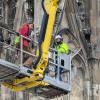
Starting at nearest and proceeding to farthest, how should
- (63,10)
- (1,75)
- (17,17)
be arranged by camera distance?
(1,75) → (63,10) → (17,17)

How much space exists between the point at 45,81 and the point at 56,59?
70 cm

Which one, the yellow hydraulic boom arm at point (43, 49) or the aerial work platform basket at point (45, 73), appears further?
the yellow hydraulic boom arm at point (43, 49)

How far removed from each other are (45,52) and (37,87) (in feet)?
2.63

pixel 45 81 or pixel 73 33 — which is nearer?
pixel 45 81

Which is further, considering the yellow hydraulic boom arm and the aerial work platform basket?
the yellow hydraulic boom arm

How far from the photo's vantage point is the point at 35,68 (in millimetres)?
15820

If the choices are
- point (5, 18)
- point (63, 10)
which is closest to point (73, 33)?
point (63, 10)

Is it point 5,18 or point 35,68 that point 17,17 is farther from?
point 35,68

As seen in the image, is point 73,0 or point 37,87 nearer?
point 37,87

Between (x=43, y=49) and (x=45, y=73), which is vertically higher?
(x=43, y=49)

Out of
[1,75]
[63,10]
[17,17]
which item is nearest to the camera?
[1,75]

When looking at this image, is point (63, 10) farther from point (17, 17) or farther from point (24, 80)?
point (24, 80)

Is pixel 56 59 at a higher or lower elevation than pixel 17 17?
lower

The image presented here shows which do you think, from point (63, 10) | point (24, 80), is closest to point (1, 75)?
point (24, 80)
